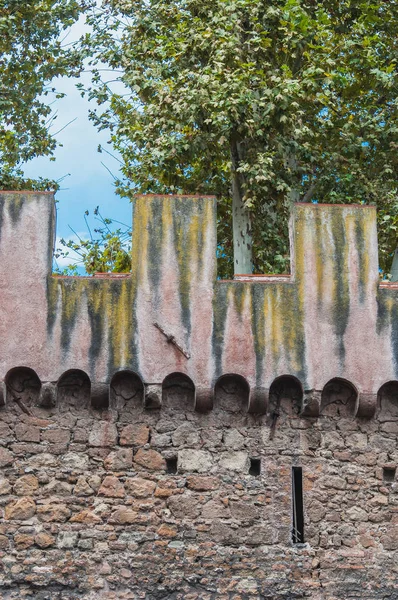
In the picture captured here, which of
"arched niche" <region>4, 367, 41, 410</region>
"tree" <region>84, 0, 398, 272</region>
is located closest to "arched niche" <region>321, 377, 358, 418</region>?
"arched niche" <region>4, 367, 41, 410</region>

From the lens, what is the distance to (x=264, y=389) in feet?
34.4

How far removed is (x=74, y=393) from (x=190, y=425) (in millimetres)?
1100

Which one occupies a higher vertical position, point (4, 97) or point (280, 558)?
point (4, 97)

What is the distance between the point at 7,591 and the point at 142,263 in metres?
3.16

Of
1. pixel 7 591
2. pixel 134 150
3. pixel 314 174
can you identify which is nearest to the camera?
pixel 7 591

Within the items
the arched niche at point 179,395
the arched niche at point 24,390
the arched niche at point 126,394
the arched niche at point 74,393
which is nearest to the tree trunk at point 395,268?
the arched niche at point 179,395

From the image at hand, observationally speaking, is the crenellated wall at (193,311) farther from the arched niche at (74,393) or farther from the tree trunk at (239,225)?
the tree trunk at (239,225)

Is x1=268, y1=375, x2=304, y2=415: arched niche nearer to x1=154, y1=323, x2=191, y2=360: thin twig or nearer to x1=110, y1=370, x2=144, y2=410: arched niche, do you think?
x1=154, y1=323, x2=191, y2=360: thin twig

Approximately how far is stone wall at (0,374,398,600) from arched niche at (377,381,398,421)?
1 cm

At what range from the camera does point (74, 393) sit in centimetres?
1060

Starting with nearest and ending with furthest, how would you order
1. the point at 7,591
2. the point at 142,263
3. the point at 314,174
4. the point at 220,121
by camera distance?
the point at 7,591 < the point at 142,263 < the point at 220,121 < the point at 314,174

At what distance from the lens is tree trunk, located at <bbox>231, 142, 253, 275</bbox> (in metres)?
15.7

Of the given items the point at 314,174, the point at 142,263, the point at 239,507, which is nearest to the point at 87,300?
the point at 142,263

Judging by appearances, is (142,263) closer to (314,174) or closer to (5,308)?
(5,308)
